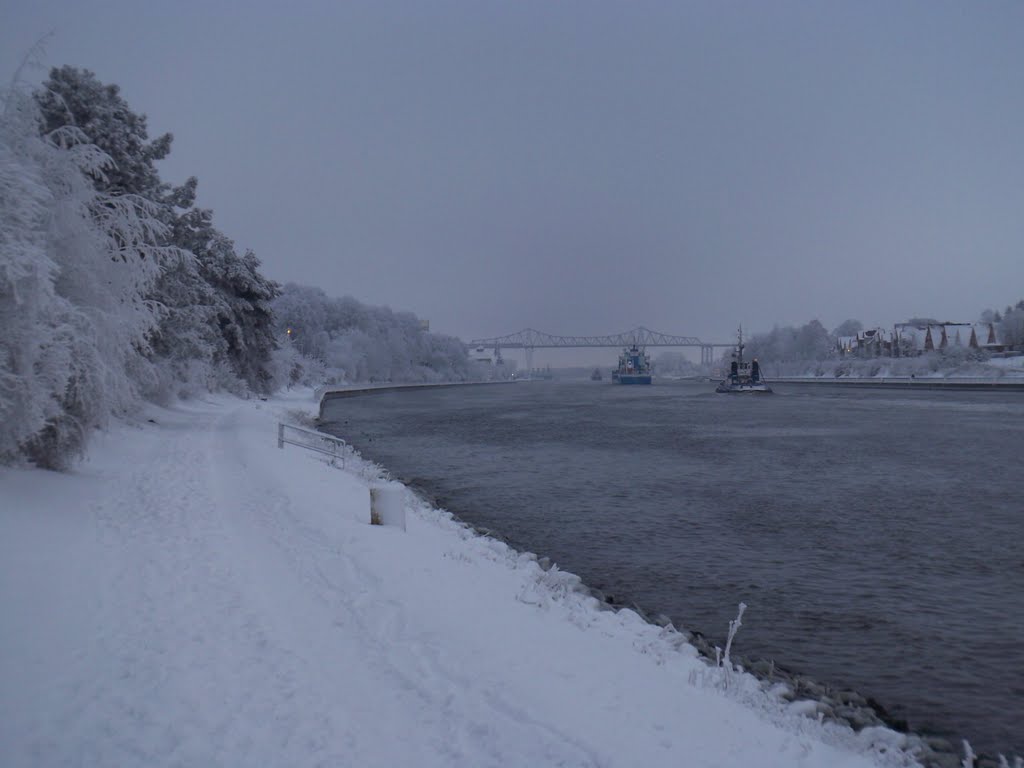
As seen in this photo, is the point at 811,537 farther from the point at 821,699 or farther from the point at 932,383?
the point at 932,383

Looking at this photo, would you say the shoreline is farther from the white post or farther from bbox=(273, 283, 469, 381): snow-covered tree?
bbox=(273, 283, 469, 381): snow-covered tree

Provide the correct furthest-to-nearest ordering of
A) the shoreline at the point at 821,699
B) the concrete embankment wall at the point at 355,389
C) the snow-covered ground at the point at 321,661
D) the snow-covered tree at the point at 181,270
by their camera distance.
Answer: the concrete embankment wall at the point at 355,389, the snow-covered tree at the point at 181,270, the shoreline at the point at 821,699, the snow-covered ground at the point at 321,661

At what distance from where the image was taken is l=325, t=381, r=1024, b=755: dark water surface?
9.25 metres

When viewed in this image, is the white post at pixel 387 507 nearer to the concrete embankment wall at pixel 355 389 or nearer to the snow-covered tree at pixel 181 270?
the snow-covered tree at pixel 181 270

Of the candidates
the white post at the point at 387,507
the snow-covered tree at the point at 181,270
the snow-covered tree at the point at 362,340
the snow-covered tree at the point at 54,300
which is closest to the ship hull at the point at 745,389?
the snow-covered tree at the point at 362,340

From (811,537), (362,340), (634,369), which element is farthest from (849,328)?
(811,537)

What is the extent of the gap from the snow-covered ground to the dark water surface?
1640 mm

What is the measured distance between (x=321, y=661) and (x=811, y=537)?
42.2 ft

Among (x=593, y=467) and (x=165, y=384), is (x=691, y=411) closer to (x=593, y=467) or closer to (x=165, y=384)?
(x=593, y=467)

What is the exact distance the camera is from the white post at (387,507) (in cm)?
1244

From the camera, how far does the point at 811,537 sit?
16.0 meters

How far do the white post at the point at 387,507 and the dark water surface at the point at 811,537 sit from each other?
3406mm

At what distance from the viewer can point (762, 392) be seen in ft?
325

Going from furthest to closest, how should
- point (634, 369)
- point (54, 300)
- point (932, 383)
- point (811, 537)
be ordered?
point (634, 369), point (932, 383), point (811, 537), point (54, 300)
